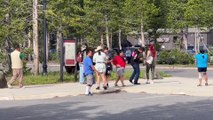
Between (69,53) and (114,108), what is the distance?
10.7m

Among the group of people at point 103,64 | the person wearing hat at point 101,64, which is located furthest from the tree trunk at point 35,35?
the person wearing hat at point 101,64

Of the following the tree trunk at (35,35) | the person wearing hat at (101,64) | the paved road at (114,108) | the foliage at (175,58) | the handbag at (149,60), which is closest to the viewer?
the paved road at (114,108)

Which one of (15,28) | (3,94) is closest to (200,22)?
(15,28)

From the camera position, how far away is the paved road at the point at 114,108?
12492mm

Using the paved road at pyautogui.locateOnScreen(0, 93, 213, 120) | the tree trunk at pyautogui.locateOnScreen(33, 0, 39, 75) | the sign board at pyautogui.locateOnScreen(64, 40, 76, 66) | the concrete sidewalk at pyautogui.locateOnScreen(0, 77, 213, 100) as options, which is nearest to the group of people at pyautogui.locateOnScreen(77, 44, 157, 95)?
the sign board at pyautogui.locateOnScreen(64, 40, 76, 66)

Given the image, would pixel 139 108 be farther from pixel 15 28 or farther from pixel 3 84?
pixel 15 28

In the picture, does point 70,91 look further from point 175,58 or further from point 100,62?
point 175,58

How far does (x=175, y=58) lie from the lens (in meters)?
46.6

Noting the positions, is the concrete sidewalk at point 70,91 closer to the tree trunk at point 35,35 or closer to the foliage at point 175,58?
the tree trunk at point 35,35

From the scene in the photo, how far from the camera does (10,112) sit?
13844 mm

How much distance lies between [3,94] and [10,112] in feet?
15.5

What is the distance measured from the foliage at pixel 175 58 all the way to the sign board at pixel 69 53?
22538 millimetres

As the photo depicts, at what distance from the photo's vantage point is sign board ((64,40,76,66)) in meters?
24.8

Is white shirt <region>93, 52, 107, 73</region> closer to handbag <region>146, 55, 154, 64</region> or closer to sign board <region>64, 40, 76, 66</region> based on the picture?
handbag <region>146, 55, 154, 64</region>
